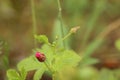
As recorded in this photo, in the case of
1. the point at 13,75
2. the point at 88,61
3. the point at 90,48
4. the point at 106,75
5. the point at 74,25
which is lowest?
the point at 13,75

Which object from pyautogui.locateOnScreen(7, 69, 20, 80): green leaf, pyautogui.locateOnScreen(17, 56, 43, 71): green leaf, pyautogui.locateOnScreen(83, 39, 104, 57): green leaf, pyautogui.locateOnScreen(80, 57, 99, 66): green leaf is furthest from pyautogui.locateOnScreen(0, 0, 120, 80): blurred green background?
pyautogui.locateOnScreen(7, 69, 20, 80): green leaf

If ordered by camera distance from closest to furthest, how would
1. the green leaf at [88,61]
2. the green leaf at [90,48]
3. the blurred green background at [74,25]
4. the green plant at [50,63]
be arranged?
the green plant at [50,63] < the green leaf at [88,61] < the green leaf at [90,48] < the blurred green background at [74,25]

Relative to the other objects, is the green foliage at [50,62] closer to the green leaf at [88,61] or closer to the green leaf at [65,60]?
the green leaf at [65,60]

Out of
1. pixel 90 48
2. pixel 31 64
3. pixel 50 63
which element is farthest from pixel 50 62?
pixel 90 48

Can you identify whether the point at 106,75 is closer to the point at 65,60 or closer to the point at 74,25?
the point at 65,60

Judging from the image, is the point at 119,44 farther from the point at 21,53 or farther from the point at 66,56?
the point at 21,53

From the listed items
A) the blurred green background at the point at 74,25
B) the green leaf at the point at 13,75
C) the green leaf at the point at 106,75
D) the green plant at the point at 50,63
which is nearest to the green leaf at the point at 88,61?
the green leaf at the point at 106,75

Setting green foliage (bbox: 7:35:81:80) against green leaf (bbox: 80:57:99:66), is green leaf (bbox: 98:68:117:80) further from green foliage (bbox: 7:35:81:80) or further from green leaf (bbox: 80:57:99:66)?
green foliage (bbox: 7:35:81:80)
